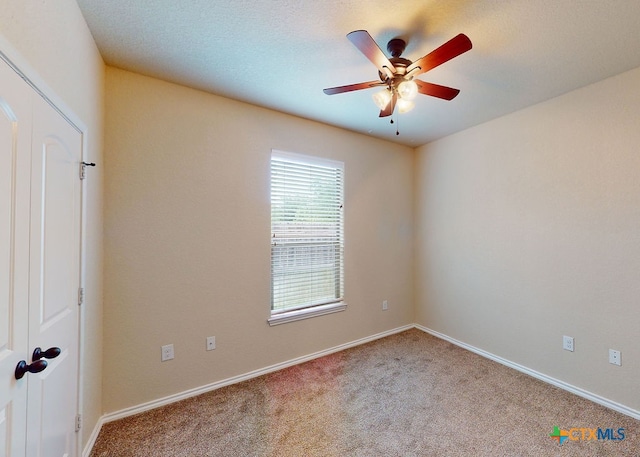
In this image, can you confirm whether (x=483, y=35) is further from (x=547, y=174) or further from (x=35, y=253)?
(x=35, y=253)

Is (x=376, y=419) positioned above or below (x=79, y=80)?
below

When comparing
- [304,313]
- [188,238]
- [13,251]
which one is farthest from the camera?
[304,313]

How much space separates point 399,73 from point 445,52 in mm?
322

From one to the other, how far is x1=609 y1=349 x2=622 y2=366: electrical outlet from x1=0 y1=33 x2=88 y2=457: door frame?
370 centimetres

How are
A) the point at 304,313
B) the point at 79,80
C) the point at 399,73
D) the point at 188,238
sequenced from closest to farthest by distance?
the point at 79,80 → the point at 399,73 → the point at 188,238 → the point at 304,313

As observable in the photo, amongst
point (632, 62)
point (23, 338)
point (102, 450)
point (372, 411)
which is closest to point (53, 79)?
point (23, 338)

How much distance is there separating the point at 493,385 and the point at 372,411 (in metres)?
1.19

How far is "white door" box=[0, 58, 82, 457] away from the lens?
94 centimetres

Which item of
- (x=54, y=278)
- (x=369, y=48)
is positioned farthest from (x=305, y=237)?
(x=54, y=278)

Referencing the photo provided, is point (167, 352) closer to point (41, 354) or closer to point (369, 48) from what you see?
point (41, 354)

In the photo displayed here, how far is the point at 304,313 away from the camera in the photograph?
2.79m

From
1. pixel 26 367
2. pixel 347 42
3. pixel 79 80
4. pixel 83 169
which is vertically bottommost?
pixel 26 367

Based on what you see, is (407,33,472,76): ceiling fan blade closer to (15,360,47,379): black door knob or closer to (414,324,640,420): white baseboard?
(15,360,47,379): black door knob

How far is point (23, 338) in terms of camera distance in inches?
38.3
